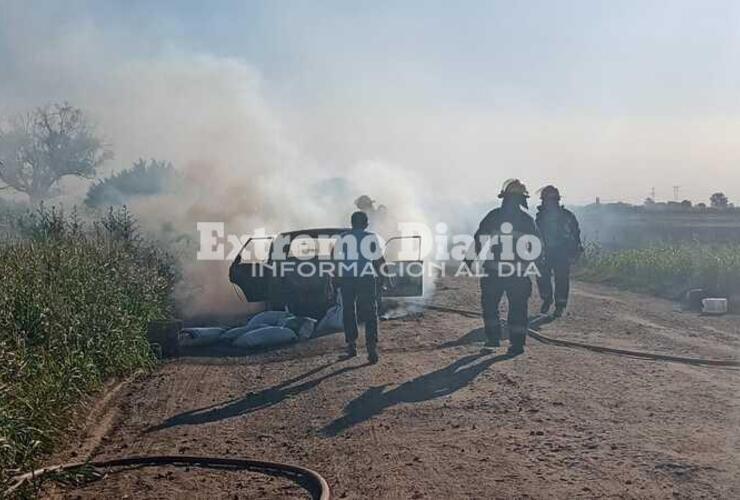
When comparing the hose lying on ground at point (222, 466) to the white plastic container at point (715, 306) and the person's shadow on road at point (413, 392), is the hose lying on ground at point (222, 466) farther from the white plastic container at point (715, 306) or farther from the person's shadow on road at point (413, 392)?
the white plastic container at point (715, 306)

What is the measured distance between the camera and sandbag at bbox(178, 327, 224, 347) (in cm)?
1093

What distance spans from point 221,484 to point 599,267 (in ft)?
60.5

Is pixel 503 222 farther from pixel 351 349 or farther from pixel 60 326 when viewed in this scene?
pixel 60 326

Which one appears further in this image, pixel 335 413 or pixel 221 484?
pixel 335 413

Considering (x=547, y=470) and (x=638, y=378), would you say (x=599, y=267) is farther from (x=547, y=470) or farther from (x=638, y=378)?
(x=547, y=470)

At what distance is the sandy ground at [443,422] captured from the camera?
5090mm

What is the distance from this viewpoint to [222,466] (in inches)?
221

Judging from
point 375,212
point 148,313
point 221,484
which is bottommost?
point 221,484

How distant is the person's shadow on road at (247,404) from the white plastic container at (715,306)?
762 centimetres

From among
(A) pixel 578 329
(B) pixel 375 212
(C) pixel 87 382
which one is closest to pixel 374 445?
(C) pixel 87 382

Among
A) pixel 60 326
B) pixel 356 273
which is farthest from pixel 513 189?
pixel 60 326

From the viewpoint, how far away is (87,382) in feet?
24.7

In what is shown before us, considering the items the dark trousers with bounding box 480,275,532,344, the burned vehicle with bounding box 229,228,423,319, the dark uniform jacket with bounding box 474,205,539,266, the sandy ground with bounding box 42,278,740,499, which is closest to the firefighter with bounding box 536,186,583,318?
the burned vehicle with bounding box 229,228,423,319

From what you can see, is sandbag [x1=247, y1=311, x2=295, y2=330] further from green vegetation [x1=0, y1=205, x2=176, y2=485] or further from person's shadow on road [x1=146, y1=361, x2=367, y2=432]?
person's shadow on road [x1=146, y1=361, x2=367, y2=432]
